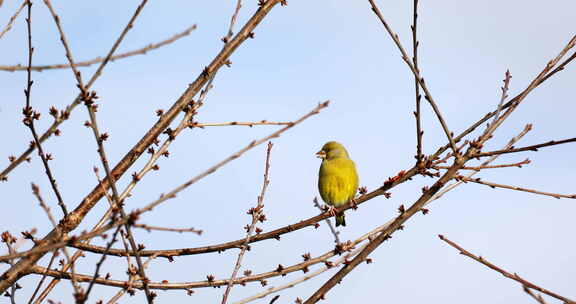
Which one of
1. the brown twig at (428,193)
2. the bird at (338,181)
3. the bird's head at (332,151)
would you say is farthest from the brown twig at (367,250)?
the bird's head at (332,151)

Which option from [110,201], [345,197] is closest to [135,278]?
[110,201]

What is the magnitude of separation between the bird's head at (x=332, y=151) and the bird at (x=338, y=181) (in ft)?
0.07

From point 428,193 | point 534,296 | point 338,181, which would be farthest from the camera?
point 338,181

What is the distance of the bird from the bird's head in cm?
2

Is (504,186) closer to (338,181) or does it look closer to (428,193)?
(428,193)

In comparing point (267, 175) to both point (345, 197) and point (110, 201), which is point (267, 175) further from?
point (345, 197)

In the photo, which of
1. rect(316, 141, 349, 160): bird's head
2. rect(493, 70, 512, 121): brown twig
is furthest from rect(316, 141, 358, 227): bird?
rect(493, 70, 512, 121): brown twig

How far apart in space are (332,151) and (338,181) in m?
0.93

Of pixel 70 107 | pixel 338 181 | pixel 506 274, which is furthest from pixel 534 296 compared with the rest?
pixel 338 181

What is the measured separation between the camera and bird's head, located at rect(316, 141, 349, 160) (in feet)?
33.8

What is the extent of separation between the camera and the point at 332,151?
10.4m

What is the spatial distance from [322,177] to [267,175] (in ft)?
15.1

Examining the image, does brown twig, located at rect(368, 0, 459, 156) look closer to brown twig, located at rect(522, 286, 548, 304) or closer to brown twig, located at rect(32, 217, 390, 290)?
brown twig, located at rect(32, 217, 390, 290)

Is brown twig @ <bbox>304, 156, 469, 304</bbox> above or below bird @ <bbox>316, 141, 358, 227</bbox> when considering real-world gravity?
below
